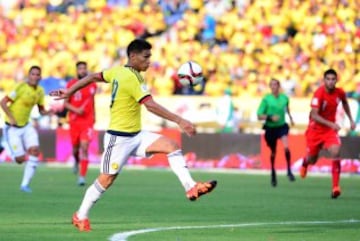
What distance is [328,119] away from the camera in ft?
65.8

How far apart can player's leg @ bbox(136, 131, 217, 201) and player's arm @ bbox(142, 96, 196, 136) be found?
1.73ft

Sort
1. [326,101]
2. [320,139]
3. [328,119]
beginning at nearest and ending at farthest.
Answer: [326,101] < [328,119] < [320,139]

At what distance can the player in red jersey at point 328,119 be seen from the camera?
19484mm

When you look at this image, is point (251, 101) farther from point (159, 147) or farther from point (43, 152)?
point (159, 147)

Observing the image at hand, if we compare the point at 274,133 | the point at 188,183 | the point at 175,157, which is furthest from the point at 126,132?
the point at 274,133

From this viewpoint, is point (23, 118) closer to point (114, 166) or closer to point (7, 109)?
point (7, 109)

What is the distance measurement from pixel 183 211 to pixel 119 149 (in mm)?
3558

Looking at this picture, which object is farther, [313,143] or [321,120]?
[313,143]

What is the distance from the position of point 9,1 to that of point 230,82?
401 inches

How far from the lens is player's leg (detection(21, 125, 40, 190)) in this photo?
20328 millimetres

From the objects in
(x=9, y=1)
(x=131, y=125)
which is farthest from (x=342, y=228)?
(x=9, y=1)

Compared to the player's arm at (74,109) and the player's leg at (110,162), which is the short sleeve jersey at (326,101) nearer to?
the player's arm at (74,109)

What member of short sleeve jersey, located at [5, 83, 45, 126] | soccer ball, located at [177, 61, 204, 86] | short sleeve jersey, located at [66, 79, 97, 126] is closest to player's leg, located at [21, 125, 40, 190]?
short sleeve jersey, located at [5, 83, 45, 126]

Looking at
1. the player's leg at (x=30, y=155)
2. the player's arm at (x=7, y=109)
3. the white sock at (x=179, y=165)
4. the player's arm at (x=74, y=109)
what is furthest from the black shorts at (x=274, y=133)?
the white sock at (x=179, y=165)
